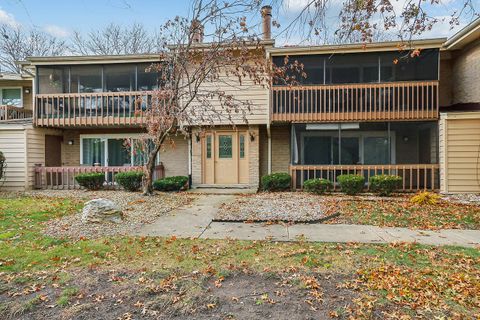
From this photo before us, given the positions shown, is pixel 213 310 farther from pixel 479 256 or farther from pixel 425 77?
pixel 425 77

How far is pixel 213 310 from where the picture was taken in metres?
3.11

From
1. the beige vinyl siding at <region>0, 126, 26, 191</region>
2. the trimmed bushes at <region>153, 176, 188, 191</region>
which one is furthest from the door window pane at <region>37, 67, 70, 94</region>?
the trimmed bushes at <region>153, 176, 188, 191</region>

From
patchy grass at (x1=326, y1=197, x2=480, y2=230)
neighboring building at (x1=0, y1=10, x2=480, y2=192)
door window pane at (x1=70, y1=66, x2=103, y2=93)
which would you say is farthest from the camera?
door window pane at (x1=70, y1=66, x2=103, y2=93)

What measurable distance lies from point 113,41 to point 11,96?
12.2 meters

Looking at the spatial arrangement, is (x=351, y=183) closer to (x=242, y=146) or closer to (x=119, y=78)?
(x=242, y=146)

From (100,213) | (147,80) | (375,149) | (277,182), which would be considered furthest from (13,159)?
(375,149)

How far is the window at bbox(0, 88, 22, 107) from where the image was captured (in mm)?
16562

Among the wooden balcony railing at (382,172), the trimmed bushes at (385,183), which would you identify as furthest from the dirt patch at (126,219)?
the trimmed bushes at (385,183)

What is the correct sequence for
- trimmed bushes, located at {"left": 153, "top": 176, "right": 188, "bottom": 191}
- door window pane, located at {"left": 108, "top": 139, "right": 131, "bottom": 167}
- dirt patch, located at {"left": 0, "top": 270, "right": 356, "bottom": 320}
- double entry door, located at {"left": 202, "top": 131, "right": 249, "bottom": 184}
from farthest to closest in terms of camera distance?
1. door window pane, located at {"left": 108, "top": 139, "right": 131, "bottom": 167}
2. double entry door, located at {"left": 202, "top": 131, "right": 249, "bottom": 184}
3. trimmed bushes, located at {"left": 153, "top": 176, "right": 188, "bottom": 191}
4. dirt patch, located at {"left": 0, "top": 270, "right": 356, "bottom": 320}

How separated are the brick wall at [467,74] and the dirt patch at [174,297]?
11525mm

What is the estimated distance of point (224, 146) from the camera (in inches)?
535

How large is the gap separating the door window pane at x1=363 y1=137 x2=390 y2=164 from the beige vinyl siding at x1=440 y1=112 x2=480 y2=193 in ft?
7.07

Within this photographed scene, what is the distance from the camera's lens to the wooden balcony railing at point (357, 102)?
1154 centimetres

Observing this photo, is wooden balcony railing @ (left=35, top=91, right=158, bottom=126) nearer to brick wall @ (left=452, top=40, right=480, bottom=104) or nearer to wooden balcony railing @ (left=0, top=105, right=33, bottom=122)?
wooden balcony railing @ (left=0, top=105, right=33, bottom=122)
